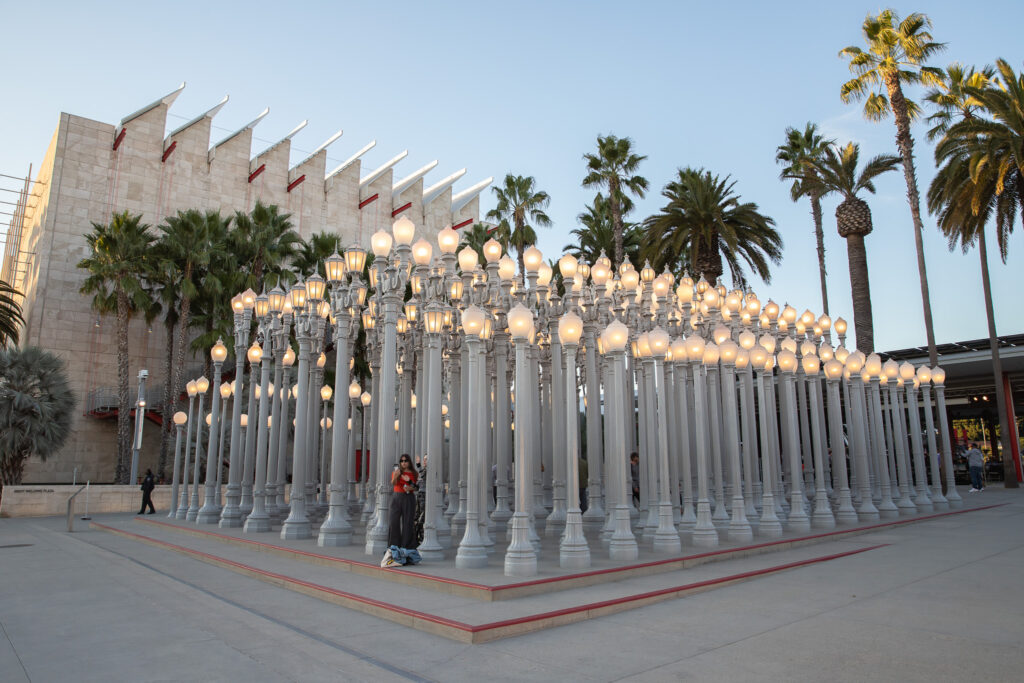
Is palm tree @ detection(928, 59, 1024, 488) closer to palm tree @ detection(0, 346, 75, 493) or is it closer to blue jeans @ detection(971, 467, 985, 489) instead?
blue jeans @ detection(971, 467, 985, 489)

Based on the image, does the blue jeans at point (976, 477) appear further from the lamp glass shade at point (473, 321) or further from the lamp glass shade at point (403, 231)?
the lamp glass shade at point (403, 231)

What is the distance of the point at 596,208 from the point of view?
34188 millimetres

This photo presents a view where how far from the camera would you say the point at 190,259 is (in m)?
31.1

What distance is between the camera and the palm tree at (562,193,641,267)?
33.3m

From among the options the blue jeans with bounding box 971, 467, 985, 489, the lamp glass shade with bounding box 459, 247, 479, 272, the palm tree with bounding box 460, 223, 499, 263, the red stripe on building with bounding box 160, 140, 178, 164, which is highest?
the red stripe on building with bounding box 160, 140, 178, 164

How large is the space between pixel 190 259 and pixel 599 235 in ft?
68.5

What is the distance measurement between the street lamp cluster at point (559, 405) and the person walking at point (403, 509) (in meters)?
0.34

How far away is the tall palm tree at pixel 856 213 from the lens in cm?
2700

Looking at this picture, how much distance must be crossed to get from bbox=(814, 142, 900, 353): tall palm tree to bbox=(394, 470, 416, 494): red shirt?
921 inches


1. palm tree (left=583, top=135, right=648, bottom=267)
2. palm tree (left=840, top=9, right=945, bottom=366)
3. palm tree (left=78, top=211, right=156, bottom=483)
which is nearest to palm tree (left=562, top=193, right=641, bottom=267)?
palm tree (left=583, top=135, right=648, bottom=267)

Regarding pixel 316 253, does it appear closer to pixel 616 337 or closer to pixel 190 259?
pixel 190 259

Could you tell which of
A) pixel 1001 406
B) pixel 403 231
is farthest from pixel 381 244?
pixel 1001 406

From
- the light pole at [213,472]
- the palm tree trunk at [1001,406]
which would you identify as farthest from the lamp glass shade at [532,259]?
the palm tree trunk at [1001,406]

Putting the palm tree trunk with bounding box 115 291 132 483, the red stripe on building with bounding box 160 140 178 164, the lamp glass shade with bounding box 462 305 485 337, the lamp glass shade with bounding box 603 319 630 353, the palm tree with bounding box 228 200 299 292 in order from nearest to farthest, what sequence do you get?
1. the lamp glass shade with bounding box 462 305 485 337
2. the lamp glass shade with bounding box 603 319 630 353
3. the palm tree trunk with bounding box 115 291 132 483
4. the palm tree with bounding box 228 200 299 292
5. the red stripe on building with bounding box 160 140 178 164
